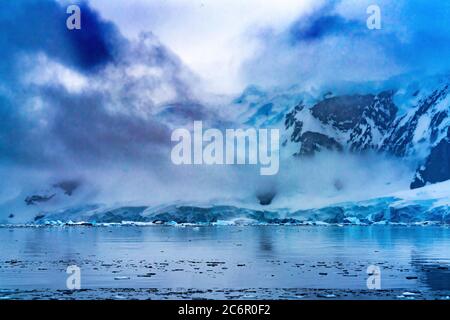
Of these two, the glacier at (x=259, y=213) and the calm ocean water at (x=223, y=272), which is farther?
the glacier at (x=259, y=213)

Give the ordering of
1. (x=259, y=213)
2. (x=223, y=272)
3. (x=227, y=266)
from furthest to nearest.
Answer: (x=259, y=213) < (x=227, y=266) < (x=223, y=272)

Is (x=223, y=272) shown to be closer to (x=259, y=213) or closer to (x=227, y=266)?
(x=227, y=266)

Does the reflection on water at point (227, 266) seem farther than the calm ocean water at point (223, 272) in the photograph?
Yes

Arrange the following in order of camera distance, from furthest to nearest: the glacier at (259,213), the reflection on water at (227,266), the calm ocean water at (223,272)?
the glacier at (259,213) < the reflection on water at (227,266) < the calm ocean water at (223,272)

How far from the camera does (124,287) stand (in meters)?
12.9

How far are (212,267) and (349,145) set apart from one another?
7.97m

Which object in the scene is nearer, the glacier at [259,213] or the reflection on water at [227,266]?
the reflection on water at [227,266]

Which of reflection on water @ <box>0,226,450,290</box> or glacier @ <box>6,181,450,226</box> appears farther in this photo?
glacier @ <box>6,181,450,226</box>

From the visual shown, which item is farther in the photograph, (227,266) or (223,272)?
(227,266)

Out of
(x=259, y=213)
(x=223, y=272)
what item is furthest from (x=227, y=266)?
(x=259, y=213)

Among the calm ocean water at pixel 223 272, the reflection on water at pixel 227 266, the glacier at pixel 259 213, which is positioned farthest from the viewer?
the glacier at pixel 259 213

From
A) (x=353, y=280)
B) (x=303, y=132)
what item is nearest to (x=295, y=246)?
(x=303, y=132)

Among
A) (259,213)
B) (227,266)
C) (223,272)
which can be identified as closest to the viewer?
(223,272)
